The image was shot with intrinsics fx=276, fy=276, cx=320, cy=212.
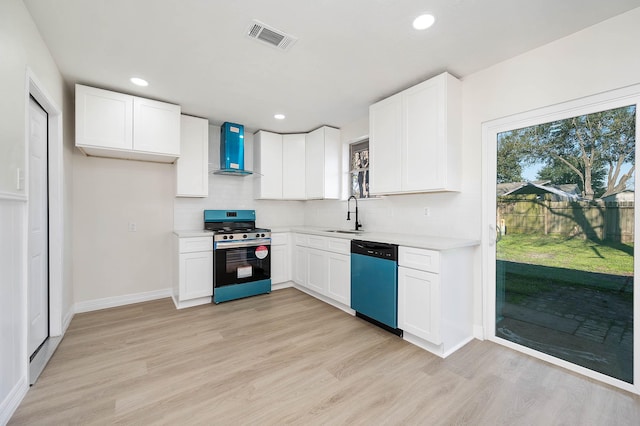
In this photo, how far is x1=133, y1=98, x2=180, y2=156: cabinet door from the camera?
3100 millimetres

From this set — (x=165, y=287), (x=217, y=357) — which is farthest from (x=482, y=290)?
(x=165, y=287)

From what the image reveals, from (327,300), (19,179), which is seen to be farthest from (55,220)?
Answer: (327,300)

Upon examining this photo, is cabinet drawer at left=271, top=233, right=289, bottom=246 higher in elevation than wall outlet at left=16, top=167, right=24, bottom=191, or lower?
lower

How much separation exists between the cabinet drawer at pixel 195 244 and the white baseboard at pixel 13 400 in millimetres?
1764

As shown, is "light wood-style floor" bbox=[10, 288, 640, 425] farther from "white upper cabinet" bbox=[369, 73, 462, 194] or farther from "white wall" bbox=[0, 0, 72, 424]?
"white upper cabinet" bbox=[369, 73, 462, 194]

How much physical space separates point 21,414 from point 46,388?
0.26 m

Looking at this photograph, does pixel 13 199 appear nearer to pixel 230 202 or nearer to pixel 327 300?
pixel 230 202

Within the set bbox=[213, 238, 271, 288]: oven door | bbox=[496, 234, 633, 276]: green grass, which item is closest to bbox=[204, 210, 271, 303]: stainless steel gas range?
bbox=[213, 238, 271, 288]: oven door

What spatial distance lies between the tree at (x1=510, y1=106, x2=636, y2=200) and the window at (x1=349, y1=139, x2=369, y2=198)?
1.98 meters

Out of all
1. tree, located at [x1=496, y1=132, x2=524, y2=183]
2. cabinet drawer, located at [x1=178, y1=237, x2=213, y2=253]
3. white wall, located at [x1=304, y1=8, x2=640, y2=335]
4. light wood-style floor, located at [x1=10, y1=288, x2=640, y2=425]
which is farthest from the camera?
cabinet drawer, located at [x1=178, y1=237, x2=213, y2=253]

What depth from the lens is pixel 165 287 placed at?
12.8 feet

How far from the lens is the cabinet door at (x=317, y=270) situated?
11.9 ft

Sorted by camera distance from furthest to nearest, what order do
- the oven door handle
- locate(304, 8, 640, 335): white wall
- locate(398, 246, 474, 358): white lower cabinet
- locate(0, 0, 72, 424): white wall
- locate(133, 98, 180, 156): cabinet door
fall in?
the oven door handle < locate(133, 98, 180, 156): cabinet door < locate(398, 246, 474, 358): white lower cabinet < locate(304, 8, 640, 335): white wall < locate(0, 0, 72, 424): white wall

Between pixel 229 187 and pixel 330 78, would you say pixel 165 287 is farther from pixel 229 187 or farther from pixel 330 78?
pixel 330 78
